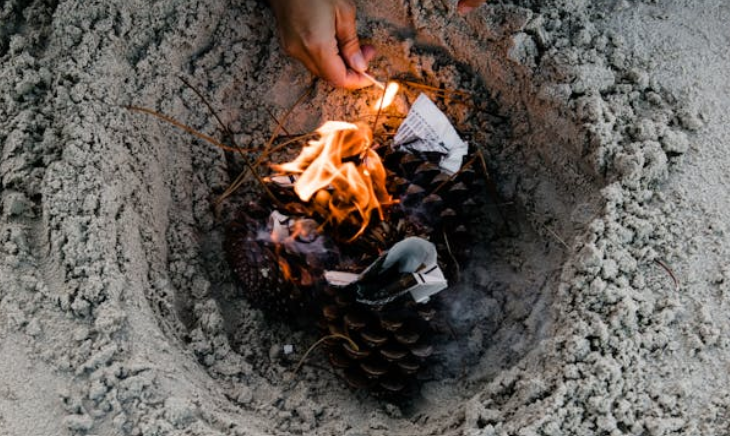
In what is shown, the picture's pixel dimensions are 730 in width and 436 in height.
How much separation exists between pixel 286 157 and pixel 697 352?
3.10 ft

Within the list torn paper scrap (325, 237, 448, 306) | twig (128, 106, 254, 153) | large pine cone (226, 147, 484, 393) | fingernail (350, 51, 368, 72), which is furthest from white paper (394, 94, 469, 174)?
twig (128, 106, 254, 153)

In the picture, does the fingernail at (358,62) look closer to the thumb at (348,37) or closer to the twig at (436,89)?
the thumb at (348,37)

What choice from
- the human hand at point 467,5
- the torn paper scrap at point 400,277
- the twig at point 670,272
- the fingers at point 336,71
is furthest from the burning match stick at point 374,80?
the twig at point 670,272

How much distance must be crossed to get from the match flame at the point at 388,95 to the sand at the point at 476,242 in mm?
47

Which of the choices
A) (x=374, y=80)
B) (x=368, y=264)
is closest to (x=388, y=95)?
(x=374, y=80)

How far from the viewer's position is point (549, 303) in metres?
1.23

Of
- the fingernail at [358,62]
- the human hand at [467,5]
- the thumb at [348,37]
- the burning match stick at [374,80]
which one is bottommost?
the burning match stick at [374,80]

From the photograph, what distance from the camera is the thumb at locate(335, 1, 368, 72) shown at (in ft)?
4.84

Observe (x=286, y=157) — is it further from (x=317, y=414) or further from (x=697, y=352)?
(x=697, y=352)

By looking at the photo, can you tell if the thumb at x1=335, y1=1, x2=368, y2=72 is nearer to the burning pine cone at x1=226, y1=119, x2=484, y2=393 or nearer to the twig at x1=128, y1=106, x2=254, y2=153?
the burning pine cone at x1=226, y1=119, x2=484, y2=393

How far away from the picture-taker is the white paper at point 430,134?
1.42 metres

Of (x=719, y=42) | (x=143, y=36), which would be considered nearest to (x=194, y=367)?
(x=143, y=36)

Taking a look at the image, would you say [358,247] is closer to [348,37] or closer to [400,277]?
[400,277]

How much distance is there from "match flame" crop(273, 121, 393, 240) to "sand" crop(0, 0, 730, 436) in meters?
0.21
